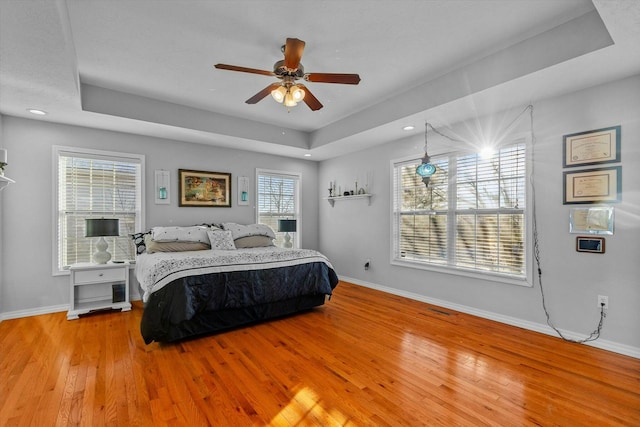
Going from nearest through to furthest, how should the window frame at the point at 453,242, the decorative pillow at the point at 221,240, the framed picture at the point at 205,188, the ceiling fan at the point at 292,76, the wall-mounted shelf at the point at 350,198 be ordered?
the ceiling fan at the point at 292,76 < the window frame at the point at 453,242 < the decorative pillow at the point at 221,240 < the framed picture at the point at 205,188 < the wall-mounted shelf at the point at 350,198

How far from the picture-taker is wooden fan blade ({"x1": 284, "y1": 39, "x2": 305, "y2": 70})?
7.39ft

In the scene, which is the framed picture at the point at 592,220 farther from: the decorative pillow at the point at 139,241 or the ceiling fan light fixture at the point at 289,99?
the decorative pillow at the point at 139,241

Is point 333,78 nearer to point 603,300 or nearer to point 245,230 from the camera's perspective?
point 245,230

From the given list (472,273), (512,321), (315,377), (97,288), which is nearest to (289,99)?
(315,377)

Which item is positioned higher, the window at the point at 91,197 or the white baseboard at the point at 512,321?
the window at the point at 91,197

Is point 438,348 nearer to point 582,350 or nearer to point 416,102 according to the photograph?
point 582,350

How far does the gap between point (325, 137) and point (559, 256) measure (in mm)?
3546

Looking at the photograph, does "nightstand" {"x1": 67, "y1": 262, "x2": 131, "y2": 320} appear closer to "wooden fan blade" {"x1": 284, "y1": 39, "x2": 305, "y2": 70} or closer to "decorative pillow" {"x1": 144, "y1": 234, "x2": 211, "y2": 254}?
"decorative pillow" {"x1": 144, "y1": 234, "x2": 211, "y2": 254}

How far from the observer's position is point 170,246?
413 centimetres

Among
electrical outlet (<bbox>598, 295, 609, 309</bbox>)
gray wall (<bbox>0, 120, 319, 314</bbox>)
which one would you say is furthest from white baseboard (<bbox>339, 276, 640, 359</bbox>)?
gray wall (<bbox>0, 120, 319, 314</bbox>)

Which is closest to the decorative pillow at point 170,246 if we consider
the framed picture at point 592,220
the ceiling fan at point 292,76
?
the ceiling fan at point 292,76

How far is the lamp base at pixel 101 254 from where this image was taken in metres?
3.90

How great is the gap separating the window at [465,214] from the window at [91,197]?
4.03m

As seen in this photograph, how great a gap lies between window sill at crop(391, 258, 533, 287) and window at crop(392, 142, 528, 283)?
1cm
